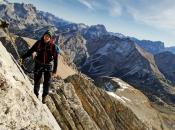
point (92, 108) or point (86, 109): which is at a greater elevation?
point (92, 108)

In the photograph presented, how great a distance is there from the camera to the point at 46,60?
43.2 feet

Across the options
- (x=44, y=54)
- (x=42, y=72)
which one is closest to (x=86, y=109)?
(x=42, y=72)

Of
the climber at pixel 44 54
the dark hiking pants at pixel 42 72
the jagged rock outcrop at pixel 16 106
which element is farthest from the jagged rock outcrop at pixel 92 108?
the jagged rock outcrop at pixel 16 106

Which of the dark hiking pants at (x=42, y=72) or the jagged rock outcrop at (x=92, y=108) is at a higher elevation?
the dark hiking pants at (x=42, y=72)

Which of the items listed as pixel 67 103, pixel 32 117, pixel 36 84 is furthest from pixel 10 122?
pixel 67 103

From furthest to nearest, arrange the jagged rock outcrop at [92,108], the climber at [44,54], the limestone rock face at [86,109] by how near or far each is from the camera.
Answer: the jagged rock outcrop at [92,108] < the limestone rock face at [86,109] < the climber at [44,54]

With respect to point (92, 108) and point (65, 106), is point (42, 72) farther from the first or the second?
point (92, 108)

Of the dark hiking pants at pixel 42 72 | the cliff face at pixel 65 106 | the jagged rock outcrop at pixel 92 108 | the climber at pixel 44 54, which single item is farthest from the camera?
the jagged rock outcrop at pixel 92 108

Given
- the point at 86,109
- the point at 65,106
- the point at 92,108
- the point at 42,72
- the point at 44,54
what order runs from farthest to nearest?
1. the point at 92,108
2. the point at 86,109
3. the point at 65,106
4. the point at 42,72
5. the point at 44,54

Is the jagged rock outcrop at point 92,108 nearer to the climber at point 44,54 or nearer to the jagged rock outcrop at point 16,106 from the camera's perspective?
the climber at point 44,54

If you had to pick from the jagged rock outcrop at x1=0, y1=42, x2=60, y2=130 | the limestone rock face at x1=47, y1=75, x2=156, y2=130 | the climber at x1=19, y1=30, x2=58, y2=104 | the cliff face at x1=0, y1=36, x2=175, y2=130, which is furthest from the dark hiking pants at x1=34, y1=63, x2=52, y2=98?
the limestone rock face at x1=47, y1=75, x2=156, y2=130

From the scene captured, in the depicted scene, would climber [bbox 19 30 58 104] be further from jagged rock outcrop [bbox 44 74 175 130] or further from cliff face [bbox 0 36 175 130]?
jagged rock outcrop [bbox 44 74 175 130]

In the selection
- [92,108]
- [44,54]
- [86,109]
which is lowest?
[86,109]

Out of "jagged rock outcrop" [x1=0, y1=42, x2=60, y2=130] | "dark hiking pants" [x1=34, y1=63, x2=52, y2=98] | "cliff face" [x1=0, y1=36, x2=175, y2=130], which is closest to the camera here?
"jagged rock outcrop" [x1=0, y1=42, x2=60, y2=130]
